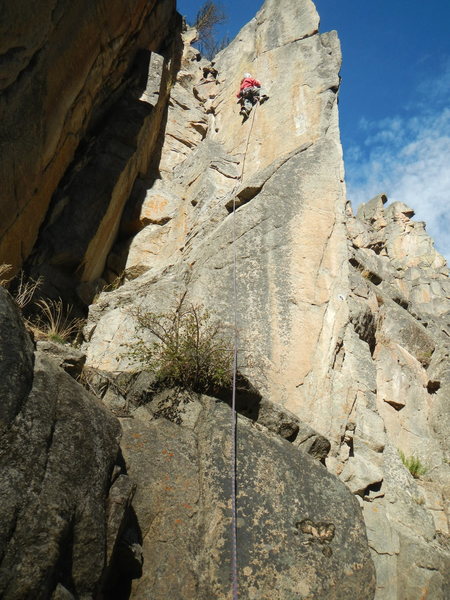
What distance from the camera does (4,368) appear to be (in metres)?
3.08

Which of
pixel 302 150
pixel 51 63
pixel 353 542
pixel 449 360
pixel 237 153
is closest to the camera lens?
pixel 353 542

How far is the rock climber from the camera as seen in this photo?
11.7 meters

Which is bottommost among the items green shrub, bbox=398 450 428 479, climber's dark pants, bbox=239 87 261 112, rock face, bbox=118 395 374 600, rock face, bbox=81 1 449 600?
rock face, bbox=118 395 374 600

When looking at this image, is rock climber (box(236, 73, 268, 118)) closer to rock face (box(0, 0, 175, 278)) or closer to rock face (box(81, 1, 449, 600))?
rock face (box(81, 1, 449, 600))

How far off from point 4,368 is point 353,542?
3.45 m

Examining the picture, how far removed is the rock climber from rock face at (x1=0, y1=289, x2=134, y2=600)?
9.91 meters

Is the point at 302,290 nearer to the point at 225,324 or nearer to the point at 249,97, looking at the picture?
the point at 225,324

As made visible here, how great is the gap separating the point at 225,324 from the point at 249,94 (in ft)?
25.3

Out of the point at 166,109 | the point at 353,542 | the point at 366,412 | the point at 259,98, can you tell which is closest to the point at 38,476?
the point at 353,542

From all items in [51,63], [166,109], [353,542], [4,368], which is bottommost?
[353,542]

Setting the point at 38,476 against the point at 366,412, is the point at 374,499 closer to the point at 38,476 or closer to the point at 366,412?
the point at 366,412

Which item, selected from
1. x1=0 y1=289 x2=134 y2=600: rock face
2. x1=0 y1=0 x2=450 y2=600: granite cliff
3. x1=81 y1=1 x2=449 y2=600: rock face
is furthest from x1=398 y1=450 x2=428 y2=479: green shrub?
x1=0 y1=289 x2=134 y2=600: rock face

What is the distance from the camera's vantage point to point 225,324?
6699 millimetres

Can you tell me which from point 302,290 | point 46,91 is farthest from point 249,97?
point 302,290
